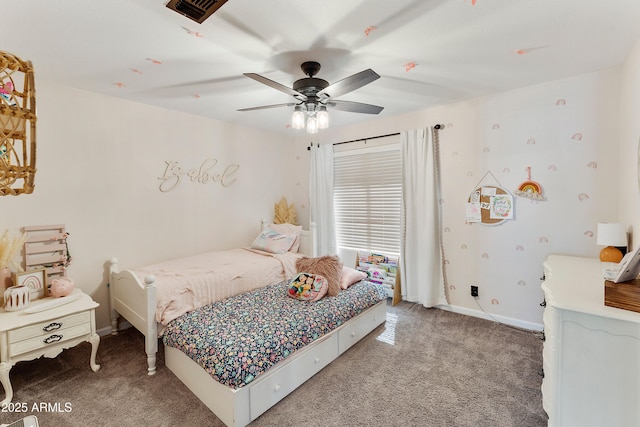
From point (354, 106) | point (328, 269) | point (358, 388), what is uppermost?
point (354, 106)

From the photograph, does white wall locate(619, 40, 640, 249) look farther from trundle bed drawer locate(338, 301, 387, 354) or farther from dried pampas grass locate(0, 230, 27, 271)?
dried pampas grass locate(0, 230, 27, 271)

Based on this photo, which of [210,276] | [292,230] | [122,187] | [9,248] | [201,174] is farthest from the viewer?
[292,230]

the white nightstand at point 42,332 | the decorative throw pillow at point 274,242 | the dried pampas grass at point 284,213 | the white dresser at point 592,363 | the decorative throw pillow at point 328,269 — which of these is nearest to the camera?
the white dresser at point 592,363

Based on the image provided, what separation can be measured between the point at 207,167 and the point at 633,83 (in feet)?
13.0

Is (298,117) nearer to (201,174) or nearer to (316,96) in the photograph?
(316,96)

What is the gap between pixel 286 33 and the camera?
179 centimetres

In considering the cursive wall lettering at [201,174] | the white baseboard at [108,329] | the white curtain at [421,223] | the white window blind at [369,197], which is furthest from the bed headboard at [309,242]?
the white baseboard at [108,329]

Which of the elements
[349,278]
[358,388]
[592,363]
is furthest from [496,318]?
[358,388]

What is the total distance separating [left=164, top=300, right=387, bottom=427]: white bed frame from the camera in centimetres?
170

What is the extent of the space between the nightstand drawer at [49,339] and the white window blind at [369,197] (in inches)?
117

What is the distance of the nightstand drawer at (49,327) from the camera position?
6.20ft

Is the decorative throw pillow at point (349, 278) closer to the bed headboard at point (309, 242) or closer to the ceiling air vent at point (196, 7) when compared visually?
the bed headboard at point (309, 242)

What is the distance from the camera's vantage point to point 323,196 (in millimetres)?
4254

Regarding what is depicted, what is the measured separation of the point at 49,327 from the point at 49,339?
3.3 inches
